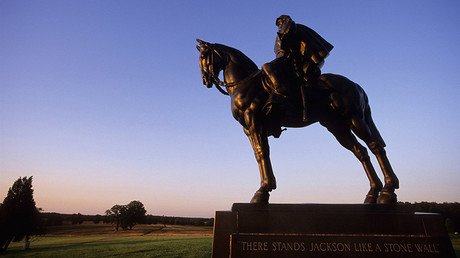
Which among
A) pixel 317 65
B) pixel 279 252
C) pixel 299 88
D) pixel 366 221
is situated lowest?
pixel 279 252

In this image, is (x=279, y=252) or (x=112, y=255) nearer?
(x=279, y=252)

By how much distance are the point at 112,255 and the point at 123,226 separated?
235 feet

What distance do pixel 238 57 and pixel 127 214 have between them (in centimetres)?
10451

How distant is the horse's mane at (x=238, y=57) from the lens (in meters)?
7.22

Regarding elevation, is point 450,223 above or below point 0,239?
above

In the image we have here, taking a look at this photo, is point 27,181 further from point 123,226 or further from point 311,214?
point 311,214

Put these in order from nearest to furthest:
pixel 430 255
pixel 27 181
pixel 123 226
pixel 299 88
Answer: pixel 430 255, pixel 299 88, pixel 27 181, pixel 123 226

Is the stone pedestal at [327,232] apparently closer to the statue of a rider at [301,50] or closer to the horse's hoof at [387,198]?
the horse's hoof at [387,198]

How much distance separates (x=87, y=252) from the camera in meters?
35.0

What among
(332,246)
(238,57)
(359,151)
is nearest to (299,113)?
(359,151)

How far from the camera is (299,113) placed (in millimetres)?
6750

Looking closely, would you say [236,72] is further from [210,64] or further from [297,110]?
[297,110]

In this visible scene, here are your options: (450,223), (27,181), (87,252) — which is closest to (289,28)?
(87,252)

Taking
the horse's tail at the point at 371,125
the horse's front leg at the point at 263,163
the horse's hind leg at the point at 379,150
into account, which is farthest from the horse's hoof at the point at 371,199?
the horse's front leg at the point at 263,163
